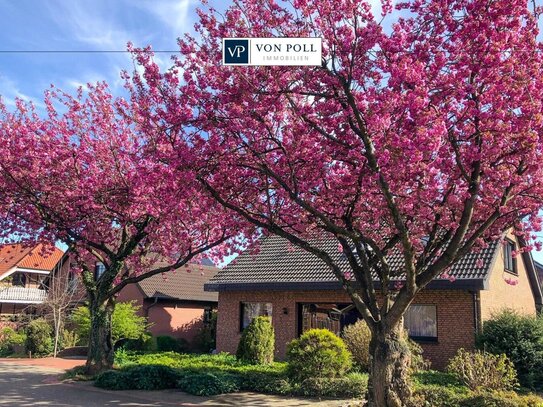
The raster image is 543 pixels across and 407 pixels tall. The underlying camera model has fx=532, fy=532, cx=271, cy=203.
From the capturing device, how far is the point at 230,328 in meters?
20.7

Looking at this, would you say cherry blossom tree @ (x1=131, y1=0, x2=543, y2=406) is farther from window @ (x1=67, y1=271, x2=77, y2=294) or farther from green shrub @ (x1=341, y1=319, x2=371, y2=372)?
window @ (x1=67, y1=271, x2=77, y2=294)

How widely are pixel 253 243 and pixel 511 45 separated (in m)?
7.32

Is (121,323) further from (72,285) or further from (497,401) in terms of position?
(497,401)

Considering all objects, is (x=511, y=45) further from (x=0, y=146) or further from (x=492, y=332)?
(x=0, y=146)

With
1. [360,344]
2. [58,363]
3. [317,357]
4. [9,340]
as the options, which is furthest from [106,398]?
[9,340]

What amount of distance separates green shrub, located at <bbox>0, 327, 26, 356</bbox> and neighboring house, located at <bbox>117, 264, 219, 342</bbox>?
491cm

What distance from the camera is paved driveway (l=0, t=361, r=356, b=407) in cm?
1010

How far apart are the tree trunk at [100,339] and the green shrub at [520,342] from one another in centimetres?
988

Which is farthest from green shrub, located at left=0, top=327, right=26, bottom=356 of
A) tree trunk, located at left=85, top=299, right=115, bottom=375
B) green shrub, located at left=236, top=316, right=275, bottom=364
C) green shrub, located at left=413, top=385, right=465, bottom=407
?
green shrub, located at left=413, top=385, right=465, bottom=407

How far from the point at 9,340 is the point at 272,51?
22557mm

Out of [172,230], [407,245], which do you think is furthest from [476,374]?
[172,230]

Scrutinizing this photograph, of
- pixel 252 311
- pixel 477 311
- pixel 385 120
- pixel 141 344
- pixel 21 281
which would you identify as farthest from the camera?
pixel 21 281

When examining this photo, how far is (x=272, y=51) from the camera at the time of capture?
294 inches

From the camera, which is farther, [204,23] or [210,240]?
[210,240]
